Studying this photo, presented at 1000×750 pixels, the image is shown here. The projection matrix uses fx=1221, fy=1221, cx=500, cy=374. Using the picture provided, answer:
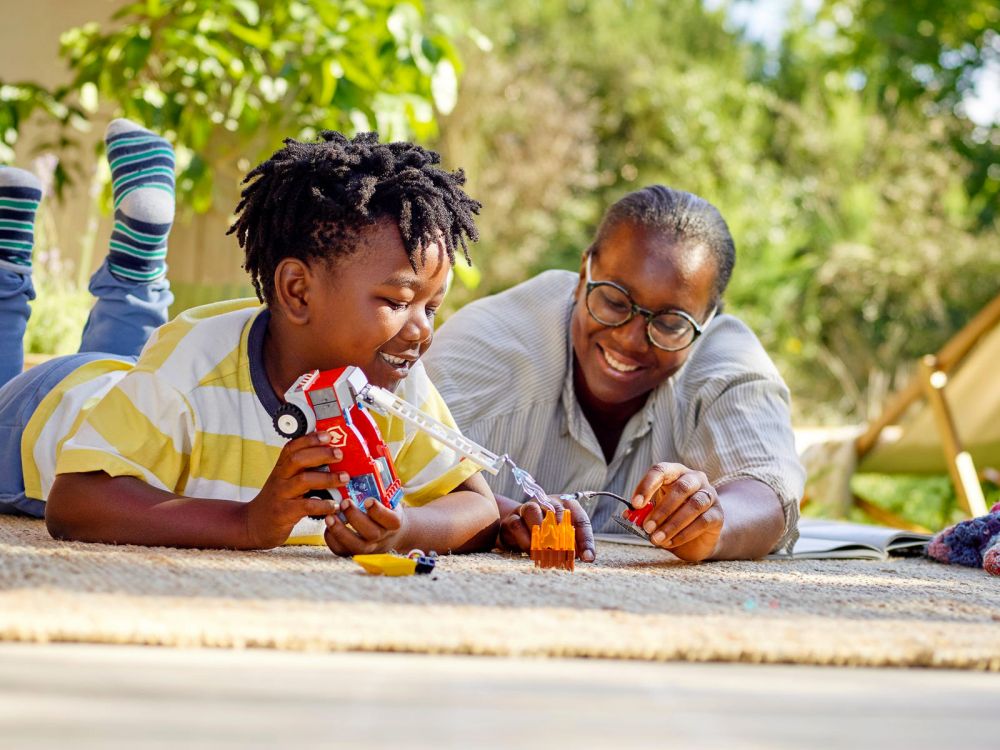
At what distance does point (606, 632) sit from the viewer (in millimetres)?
1274

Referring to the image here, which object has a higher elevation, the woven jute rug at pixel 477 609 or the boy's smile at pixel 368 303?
the boy's smile at pixel 368 303

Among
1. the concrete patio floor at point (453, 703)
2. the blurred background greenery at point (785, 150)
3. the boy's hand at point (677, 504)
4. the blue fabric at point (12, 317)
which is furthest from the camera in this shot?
the blurred background greenery at point (785, 150)

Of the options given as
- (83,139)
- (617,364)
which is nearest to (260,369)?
(617,364)

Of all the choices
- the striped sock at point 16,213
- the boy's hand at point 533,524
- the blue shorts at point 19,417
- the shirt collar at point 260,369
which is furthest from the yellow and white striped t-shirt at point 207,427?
the striped sock at point 16,213

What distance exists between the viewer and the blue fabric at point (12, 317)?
270cm

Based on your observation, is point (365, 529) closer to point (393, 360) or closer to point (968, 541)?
point (393, 360)

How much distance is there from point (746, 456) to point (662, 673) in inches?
49.6

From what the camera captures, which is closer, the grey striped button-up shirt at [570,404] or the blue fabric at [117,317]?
the grey striped button-up shirt at [570,404]

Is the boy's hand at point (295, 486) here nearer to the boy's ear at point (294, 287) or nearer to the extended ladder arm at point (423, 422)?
the extended ladder arm at point (423, 422)

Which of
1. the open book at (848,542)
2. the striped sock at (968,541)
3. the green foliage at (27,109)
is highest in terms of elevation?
the green foliage at (27,109)

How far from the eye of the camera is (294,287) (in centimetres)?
192

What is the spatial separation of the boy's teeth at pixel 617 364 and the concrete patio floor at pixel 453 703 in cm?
134

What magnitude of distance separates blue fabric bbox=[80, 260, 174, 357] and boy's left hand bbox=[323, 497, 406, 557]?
1.08 metres

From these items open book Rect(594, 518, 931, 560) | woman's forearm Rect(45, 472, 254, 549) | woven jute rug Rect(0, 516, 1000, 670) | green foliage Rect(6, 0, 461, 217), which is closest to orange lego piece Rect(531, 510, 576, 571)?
woven jute rug Rect(0, 516, 1000, 670)
